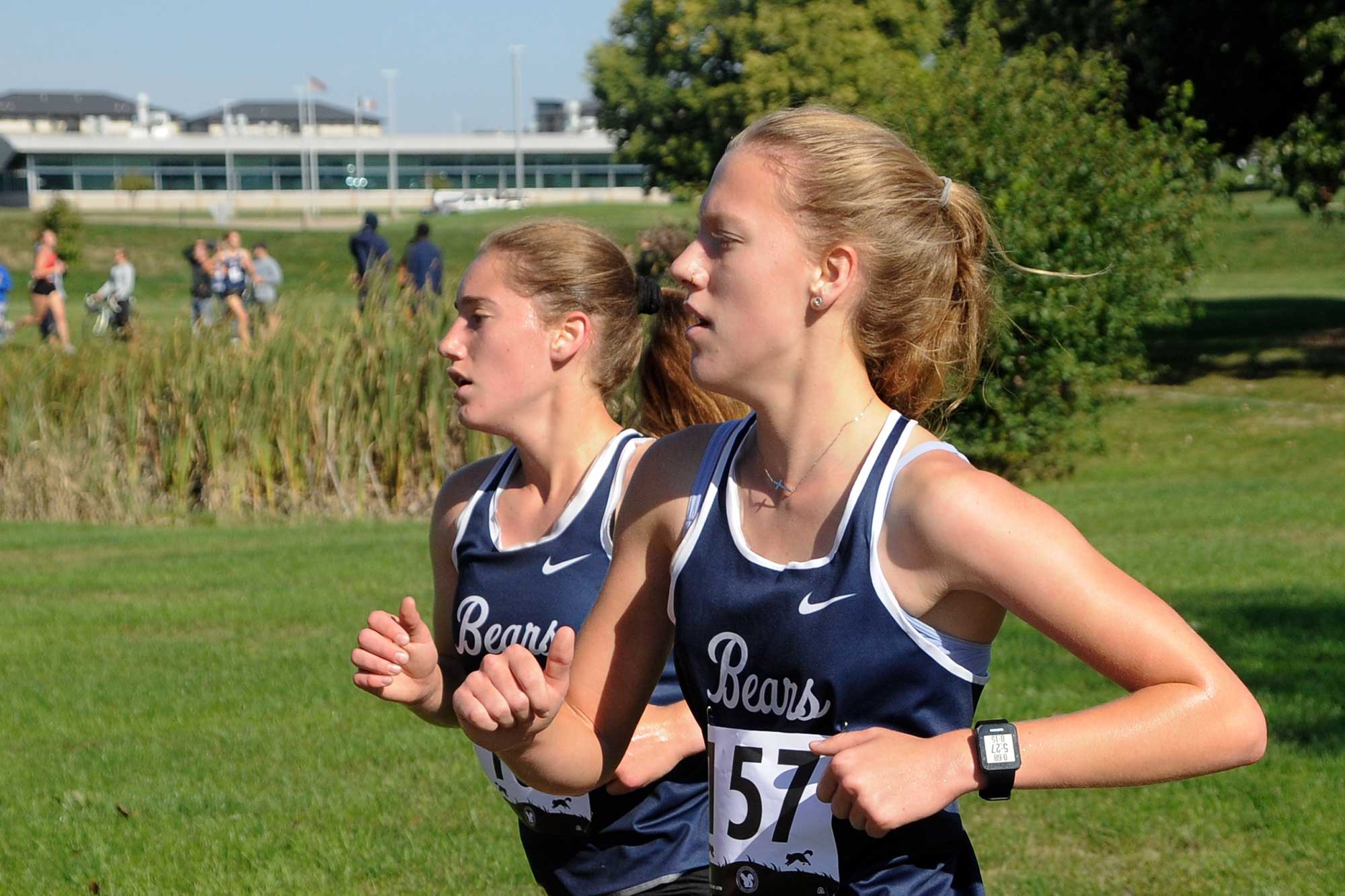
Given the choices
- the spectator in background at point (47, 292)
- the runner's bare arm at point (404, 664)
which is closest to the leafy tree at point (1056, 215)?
the runner's bare arm at point (404, 664)

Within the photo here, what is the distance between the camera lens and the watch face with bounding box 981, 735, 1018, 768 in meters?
1.85

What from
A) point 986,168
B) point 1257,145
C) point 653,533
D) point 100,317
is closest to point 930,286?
point 653,533

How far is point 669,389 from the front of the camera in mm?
3420

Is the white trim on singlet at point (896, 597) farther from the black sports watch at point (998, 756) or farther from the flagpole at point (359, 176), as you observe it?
the flagpole at point (359, 176)

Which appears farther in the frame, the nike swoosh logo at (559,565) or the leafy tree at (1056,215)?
the leafy tree at (1056,215)

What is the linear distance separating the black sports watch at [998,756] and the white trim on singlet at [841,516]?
32cm

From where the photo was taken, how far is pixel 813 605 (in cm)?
203

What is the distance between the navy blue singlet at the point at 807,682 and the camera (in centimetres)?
202

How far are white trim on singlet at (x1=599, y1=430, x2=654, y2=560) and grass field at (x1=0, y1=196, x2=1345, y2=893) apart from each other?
2370 mm

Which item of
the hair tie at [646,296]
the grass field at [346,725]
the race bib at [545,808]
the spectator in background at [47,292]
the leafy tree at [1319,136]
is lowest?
the grass field at [346,725]

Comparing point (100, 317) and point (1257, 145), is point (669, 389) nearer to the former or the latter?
point (100, 317)

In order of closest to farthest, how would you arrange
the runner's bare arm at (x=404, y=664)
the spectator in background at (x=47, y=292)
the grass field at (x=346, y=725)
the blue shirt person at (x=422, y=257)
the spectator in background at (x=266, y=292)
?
the runner's bare arm at (x=404, y=664), the grass field at (x=346, y=725), the spectator in background at (x=266, y=292), the blue shirt person at (x=422, y=257), the spectator in background at (x=47, y=292)

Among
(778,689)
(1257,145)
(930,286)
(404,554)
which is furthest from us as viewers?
(1257,145)

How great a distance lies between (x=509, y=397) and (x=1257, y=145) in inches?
926
